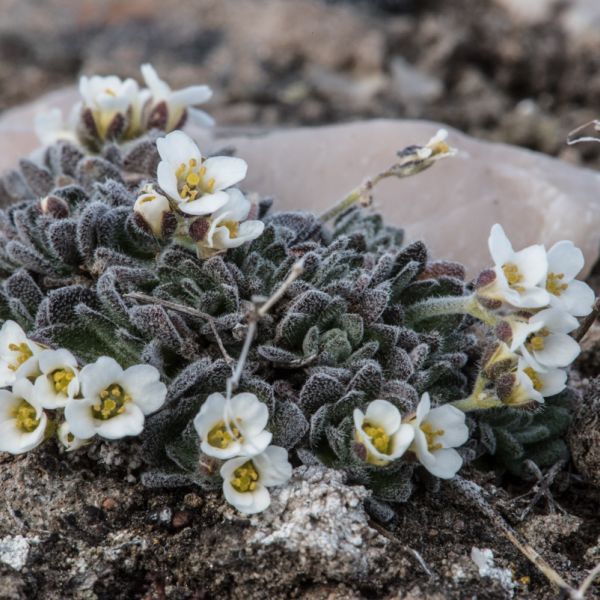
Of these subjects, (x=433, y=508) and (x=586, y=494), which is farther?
(x=586, y=494)

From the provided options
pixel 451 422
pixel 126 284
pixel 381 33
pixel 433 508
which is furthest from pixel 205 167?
pixel 381 33

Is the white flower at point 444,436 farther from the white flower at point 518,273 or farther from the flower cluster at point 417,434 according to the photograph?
the white flower at point 518,273

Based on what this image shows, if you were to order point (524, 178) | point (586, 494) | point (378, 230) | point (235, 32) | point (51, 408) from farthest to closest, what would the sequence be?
point (235, 32)
point (524, 178)
point (378, 230)
point (586, 494)
point (51, 408)

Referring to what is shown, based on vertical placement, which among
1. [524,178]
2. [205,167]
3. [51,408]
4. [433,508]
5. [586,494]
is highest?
[205,167]

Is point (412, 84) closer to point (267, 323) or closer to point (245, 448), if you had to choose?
point (267, 323)

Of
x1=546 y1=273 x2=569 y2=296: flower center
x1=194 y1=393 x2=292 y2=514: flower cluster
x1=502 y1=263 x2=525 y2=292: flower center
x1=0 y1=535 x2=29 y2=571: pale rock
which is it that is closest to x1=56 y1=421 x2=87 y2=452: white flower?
x1=0 y1=535 x2=29 y2=571: pale rock

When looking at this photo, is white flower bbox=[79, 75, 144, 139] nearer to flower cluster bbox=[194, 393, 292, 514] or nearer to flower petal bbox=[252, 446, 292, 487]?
flower cluster bbox=[194, 393, 292, 514]

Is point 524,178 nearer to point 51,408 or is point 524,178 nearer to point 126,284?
point 126,284

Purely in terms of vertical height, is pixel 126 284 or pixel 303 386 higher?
pixel 126 284
